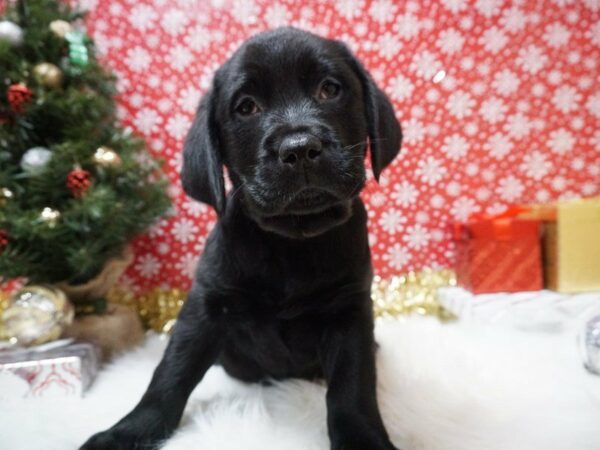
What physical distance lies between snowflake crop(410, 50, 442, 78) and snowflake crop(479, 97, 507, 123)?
0.89 feet

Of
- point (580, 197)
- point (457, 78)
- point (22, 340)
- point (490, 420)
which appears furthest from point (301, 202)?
point (580, 197)

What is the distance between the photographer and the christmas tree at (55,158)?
1.49 metres

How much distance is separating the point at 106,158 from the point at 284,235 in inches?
35.8

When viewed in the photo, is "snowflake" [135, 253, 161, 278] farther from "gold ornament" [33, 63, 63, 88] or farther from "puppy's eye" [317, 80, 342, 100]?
"puppy's eye" [317, 80, 342, 100]

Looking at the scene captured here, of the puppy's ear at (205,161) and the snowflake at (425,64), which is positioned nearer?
the puppy's ear at (205,161)

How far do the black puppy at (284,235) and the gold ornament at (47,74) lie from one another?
31.0 inches

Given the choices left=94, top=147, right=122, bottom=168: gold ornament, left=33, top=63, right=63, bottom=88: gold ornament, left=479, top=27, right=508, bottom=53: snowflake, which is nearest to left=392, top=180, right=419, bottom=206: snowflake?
left=479, top=27, right=508, bottom=53: snowflake

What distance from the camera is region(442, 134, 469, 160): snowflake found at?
208cm

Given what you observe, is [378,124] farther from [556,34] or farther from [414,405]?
[556,34]

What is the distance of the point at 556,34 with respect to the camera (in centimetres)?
202

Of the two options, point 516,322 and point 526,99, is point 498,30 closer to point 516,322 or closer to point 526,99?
point 526,99

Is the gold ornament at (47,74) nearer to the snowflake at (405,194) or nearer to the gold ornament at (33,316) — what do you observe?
the gold ornament at (33,316)

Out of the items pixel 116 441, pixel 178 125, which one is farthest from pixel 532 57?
pixel 116 441

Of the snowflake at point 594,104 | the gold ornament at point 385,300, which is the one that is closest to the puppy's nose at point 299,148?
the gold ornament at point 385,300
